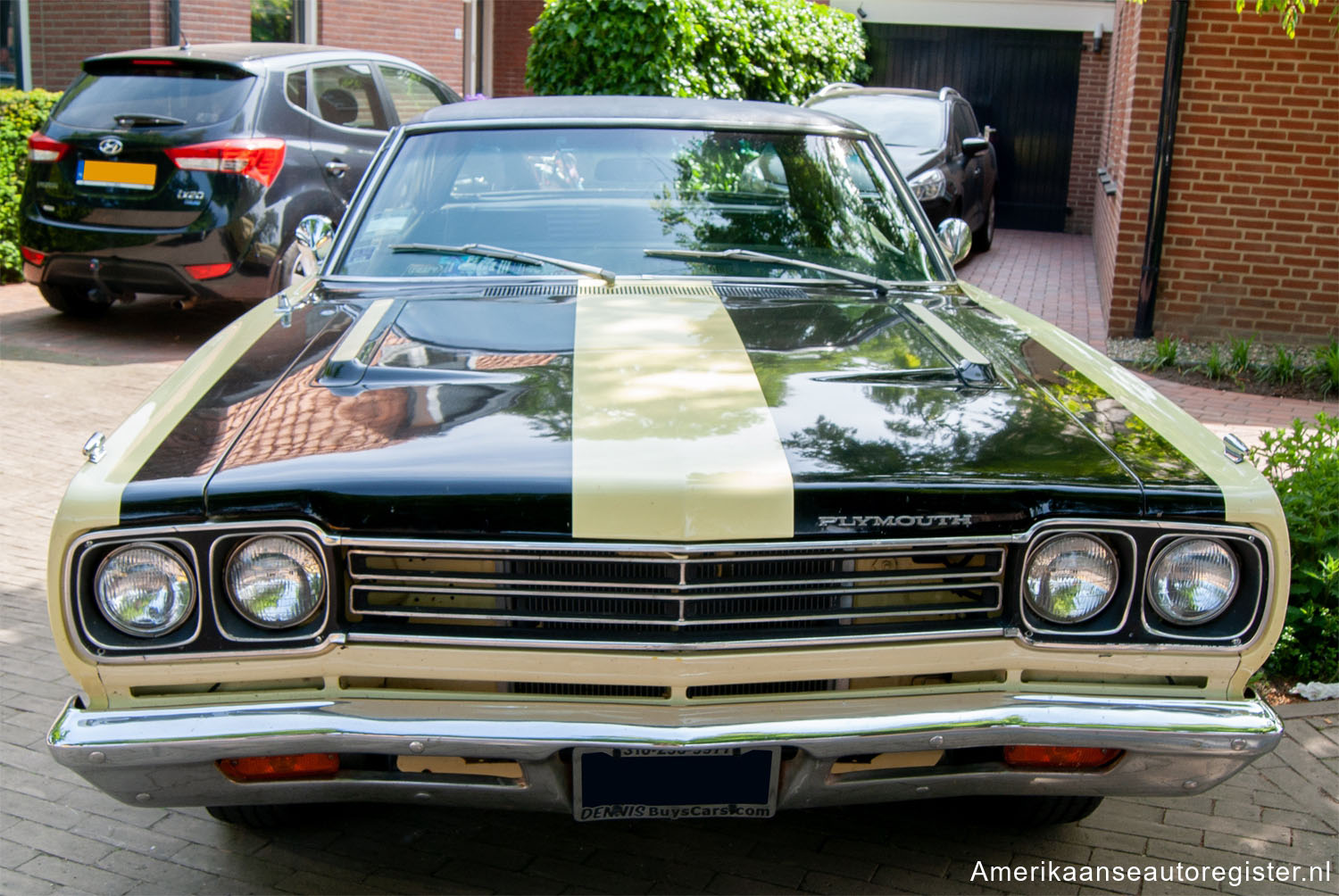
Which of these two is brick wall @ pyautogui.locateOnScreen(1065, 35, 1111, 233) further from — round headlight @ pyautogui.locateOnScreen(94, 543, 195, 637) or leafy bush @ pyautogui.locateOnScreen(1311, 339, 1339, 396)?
round headlight @ pyautogui.locateOnScreen(94, 543, 195, 637)

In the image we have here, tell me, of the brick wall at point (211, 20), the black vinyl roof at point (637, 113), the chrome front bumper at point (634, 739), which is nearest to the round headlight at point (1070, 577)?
the chrome front bumper at point (634, 739)

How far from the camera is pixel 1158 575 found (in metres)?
2.56

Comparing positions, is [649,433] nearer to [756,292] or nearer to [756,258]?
[756,292]

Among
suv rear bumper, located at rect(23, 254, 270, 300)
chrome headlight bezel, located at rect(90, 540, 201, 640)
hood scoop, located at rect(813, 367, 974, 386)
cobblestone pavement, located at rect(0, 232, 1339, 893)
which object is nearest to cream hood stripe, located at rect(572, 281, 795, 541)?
hood scoop, located at rect(813, 367, 974, 386)

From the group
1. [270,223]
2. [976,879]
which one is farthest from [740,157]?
[270,223]

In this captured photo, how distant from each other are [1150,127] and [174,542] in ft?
27.5

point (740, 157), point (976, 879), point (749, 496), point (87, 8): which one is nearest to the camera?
point (749, 496)

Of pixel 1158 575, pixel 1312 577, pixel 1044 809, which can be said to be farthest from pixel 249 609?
pixel 1312 577

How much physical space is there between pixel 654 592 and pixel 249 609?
0.76 metres

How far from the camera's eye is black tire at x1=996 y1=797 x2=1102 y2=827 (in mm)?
3137

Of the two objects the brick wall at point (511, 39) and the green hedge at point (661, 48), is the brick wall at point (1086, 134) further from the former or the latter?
the brick wall at point (511, 39)

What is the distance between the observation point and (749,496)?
2414 mm

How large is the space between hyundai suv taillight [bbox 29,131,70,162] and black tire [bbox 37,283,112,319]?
888 mm

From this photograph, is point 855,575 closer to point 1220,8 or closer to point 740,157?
point 740,157
